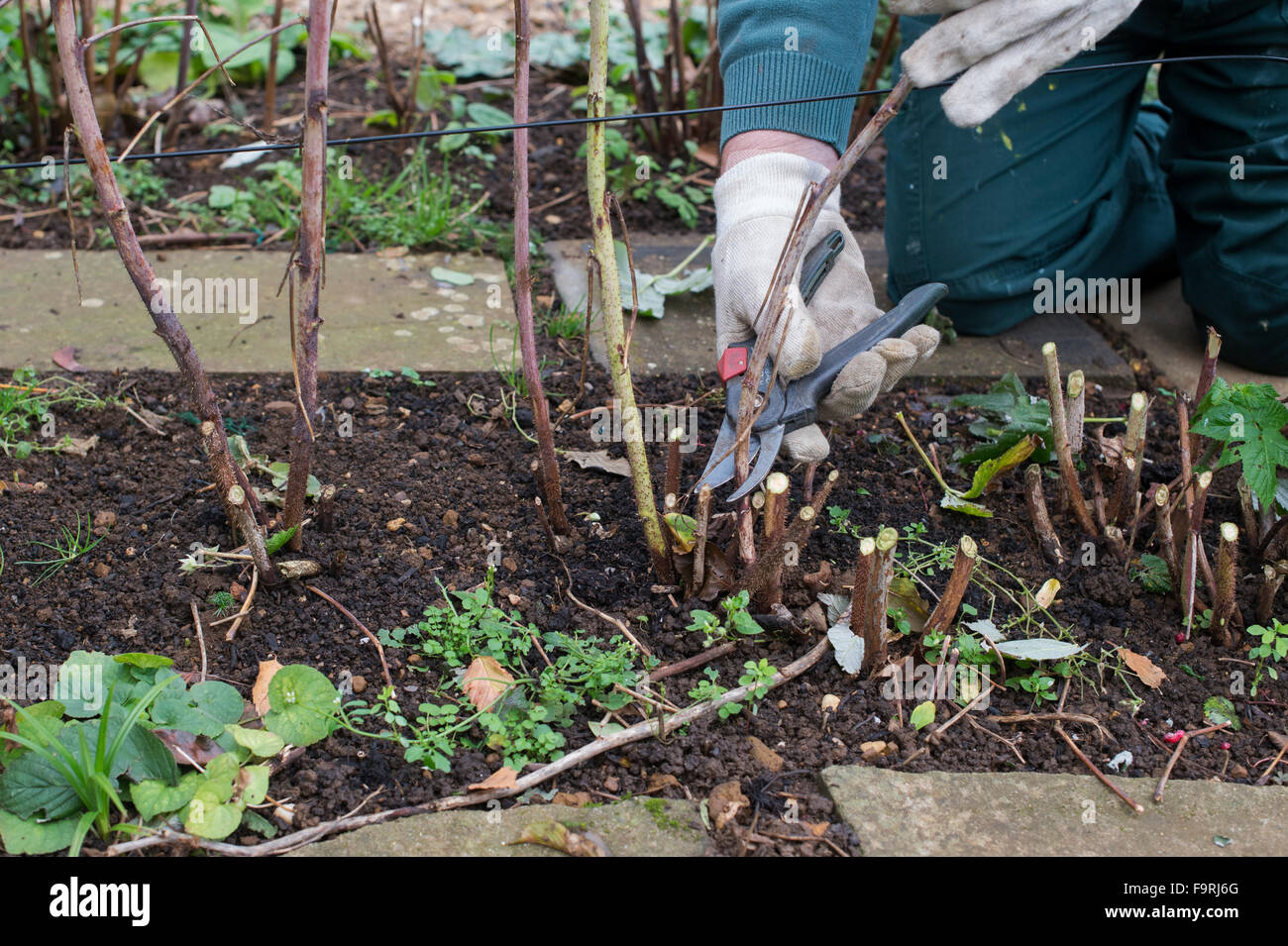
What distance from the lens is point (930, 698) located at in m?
1.56

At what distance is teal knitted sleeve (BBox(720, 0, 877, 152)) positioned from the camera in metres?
2.21

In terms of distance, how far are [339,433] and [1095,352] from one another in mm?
1817

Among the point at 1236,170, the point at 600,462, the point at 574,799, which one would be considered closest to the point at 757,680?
the point at 574,799

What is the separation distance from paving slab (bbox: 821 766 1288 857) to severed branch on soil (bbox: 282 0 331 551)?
884 mm

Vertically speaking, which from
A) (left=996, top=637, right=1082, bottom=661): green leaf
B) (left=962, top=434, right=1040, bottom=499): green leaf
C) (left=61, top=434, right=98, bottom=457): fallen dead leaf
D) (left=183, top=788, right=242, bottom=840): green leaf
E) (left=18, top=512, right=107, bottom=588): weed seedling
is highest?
(left=61, top=434, right=98, bottom=457): fallen dead leaf

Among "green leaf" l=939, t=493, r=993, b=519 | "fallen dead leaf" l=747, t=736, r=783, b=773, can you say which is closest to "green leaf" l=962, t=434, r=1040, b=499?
Result: "green leaf" l=939, t=493, r=993, b=519

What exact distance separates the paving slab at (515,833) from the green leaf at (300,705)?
155 millimetres

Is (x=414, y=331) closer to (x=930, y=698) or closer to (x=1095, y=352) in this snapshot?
(x=930, y=698)

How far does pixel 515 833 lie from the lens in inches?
51.0

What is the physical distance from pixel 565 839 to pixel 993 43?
56.4 inches

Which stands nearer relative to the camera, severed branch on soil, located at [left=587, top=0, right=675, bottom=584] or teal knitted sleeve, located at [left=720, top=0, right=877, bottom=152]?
severed branch on soil, located at [left=587, top=0, right=675, bottom=584]

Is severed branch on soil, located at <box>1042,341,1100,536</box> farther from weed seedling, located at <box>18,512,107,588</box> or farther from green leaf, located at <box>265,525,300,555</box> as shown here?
weed seedling, located at <box>18,512,107,588</box>

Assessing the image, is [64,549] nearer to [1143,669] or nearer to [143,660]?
[143,660]

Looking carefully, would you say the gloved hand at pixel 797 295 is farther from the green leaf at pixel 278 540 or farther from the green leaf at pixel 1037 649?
the green leaf at pixel 278 540
